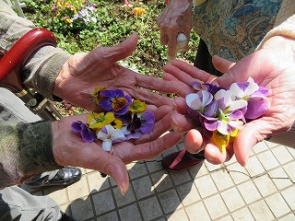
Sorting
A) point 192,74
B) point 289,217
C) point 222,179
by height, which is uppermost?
point 192,74

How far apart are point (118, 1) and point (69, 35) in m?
1.02

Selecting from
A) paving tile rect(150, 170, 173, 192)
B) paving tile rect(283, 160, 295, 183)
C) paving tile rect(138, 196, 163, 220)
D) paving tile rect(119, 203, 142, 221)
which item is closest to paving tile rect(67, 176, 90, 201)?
paving tile rect(119, 203, 142, 221)

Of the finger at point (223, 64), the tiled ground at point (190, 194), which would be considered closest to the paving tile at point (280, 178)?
the tiled ground at point (190, 194)

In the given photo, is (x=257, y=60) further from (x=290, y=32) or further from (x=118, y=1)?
(x=118, y=1)

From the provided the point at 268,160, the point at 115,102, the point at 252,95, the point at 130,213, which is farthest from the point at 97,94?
the point at 268,160

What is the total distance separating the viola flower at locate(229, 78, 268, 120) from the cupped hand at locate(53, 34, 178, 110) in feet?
Result: 1.63

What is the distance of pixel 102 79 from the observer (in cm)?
195

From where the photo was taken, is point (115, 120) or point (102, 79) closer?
point (115, 120)

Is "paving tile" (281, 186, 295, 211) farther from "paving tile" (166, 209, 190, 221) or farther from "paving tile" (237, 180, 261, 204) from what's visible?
"paving tile" (166, 209, 190, 221)

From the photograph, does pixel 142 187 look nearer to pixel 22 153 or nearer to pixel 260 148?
pixel 260 148

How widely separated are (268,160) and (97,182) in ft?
5.34

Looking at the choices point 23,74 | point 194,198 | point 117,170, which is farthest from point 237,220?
point 23,74

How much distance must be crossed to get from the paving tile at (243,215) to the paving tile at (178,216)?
413mm

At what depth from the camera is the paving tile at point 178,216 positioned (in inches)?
91.0
